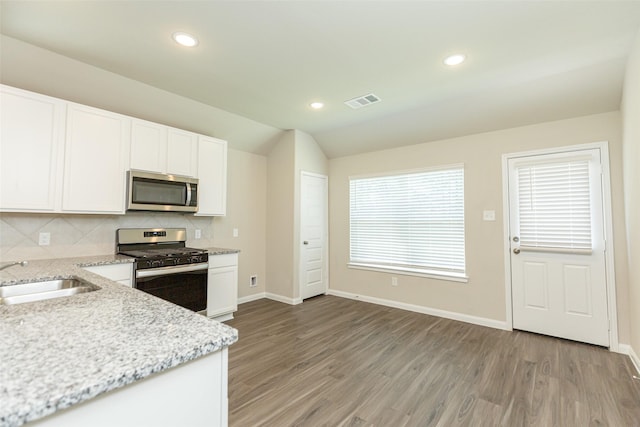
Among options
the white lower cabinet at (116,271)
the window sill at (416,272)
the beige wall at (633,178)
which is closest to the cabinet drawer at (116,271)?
the white lower cabinet at (116,271)

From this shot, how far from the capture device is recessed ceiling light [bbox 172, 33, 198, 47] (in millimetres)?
2270

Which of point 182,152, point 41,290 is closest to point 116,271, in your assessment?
point 41,290

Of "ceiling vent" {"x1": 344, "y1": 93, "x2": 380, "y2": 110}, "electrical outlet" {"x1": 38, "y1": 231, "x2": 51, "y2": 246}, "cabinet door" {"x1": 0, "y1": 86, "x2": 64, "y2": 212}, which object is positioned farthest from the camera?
"ceiling vent" {"x1": 344, "y1": 93, "x2": 380, "y2": 110}

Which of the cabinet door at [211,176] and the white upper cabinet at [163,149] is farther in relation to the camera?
the cabinet door at [211,176]

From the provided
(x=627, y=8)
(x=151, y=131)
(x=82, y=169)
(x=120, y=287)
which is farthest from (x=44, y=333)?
(x=627, y=8)

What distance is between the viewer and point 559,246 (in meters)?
3.28

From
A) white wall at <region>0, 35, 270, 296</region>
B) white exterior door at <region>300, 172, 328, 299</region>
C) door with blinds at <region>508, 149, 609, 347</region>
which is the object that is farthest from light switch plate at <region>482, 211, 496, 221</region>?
white wall at <region>0, 35, 270, 296</region>

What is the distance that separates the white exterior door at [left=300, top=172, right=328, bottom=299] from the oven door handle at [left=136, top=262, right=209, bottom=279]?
1.70 meters

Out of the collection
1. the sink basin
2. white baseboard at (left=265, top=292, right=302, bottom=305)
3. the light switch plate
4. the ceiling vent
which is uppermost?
the ceiling vent

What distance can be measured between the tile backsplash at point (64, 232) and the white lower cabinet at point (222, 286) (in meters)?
0.85

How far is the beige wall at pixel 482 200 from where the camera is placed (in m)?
3.04

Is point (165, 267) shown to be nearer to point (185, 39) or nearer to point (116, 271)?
point (116, 271)

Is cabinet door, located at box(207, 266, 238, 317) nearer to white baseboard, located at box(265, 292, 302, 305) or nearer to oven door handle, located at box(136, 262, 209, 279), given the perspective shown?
oven door handle, located at box(136, 262, 209, 279)

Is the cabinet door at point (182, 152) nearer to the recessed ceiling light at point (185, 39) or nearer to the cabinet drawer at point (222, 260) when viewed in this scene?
the cabinet drawer at point (222, 260)
